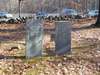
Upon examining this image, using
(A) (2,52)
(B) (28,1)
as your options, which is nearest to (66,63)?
(A) (2,52)

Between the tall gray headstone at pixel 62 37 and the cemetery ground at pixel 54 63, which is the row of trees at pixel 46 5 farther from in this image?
the cemetery ground at pixel 54 63

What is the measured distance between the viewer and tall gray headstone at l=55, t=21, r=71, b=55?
1037 cm

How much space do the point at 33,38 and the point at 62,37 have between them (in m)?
1.00

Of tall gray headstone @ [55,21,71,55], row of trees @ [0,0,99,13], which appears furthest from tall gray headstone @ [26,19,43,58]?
row of trees @ [0,0,99,13]

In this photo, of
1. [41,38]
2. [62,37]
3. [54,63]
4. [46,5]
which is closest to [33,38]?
[41,38]

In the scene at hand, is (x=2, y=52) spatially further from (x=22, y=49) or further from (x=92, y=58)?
(x=92, y=58)

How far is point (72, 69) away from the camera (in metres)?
8.88

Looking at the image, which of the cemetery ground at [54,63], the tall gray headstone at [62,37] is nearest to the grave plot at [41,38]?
the tall gray headstone at [62,37]

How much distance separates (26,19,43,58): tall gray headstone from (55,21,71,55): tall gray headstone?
0.64 meters

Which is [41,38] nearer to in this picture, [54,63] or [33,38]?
[33,38]

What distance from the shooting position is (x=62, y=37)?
10461 mm

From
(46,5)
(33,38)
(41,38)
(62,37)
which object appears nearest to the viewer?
(33,38)

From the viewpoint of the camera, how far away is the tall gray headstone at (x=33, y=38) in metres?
9.84

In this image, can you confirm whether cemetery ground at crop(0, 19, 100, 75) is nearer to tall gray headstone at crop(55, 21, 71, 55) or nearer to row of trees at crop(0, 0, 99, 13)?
tall gray headstone at crop(55, 21, 71, 55)
